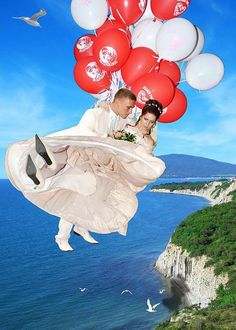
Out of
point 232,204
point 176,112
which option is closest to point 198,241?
point 232,204

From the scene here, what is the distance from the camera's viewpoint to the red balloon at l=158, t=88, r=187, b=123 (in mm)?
5348

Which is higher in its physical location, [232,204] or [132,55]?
[232,204]

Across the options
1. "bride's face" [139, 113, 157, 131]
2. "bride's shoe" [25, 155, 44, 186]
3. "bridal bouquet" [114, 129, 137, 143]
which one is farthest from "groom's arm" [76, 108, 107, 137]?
Answer: "bride's shoe" [25, 155, 44, 186]

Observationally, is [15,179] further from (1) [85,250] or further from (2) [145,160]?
(1) [85,250]

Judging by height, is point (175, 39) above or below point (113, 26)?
below

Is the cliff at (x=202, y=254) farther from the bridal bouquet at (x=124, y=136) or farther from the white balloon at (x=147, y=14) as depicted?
the bridal bouquet at (x=124, y=136)

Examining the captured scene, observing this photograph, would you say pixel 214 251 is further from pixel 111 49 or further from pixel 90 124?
pixel 90 124

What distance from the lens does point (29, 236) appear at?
68.7 meters

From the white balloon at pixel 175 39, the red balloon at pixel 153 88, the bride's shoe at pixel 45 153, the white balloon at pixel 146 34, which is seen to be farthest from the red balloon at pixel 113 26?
the bride's shoe at pixel 45 153

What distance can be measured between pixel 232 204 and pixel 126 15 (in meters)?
39.9

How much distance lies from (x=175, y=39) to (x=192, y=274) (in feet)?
101

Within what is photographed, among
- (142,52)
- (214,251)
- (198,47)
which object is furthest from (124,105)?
(214,251)

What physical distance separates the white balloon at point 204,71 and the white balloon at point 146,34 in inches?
20.7

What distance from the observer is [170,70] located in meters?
5.37
